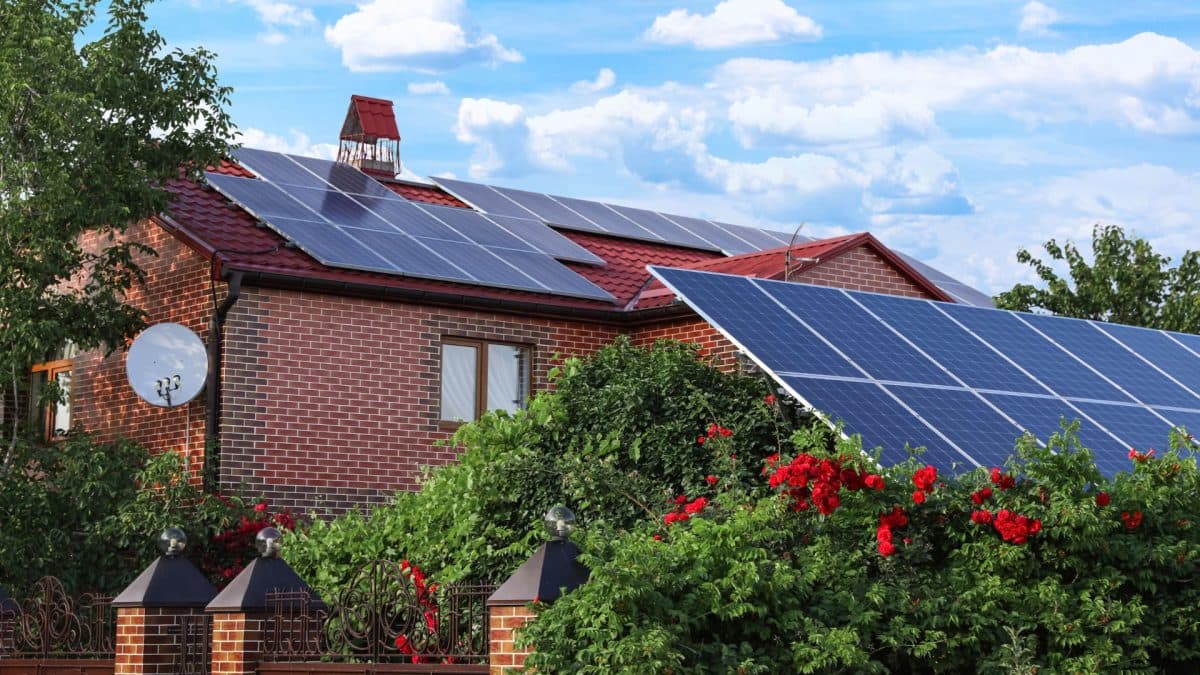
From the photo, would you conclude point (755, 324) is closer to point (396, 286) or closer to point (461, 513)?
point (461, 513)

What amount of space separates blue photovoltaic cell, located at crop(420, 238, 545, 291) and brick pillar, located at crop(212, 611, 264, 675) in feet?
31.6

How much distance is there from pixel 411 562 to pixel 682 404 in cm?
340

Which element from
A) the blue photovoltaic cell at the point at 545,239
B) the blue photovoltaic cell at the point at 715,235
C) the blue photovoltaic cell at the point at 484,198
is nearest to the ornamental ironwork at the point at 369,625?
the blue photovoltaic cell at the point at 545,239

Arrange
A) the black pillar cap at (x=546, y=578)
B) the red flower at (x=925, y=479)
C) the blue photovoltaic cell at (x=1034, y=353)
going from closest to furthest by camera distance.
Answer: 1. the black pillar cap at (x=546, y=578)
2. the red flower at (x=925, y=479)
3. the blue photovoltaic cell at (x=1034, y=353)

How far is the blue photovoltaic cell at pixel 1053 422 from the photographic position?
48.2 feet

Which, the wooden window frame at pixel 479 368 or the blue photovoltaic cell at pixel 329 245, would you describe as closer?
the blue photovoltaic cell at pixel 329 245

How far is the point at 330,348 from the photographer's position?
20297 millimetres

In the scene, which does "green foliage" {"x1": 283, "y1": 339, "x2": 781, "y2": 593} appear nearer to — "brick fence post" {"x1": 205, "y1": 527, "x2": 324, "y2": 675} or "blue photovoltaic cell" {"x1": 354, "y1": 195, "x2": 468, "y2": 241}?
"brick fence post" {"x1": 205, "y1": 527, "x2": 324, "y2": 675}

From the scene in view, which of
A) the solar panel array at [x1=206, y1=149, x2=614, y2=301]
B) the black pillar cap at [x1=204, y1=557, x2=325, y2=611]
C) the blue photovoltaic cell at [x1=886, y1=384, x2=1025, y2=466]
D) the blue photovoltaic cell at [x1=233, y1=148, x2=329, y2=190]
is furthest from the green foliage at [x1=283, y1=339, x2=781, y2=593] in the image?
the blue photovoltaic cell at [x1=233, y1=148, x2=329, y2=190]

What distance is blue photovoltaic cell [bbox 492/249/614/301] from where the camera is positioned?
22250 millimetres

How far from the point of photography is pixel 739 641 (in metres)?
10.8

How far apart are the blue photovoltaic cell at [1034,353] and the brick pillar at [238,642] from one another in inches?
332

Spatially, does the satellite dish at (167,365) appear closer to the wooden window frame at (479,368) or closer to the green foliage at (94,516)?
the green foliage at (94,516)

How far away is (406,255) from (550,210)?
6.17 metres
